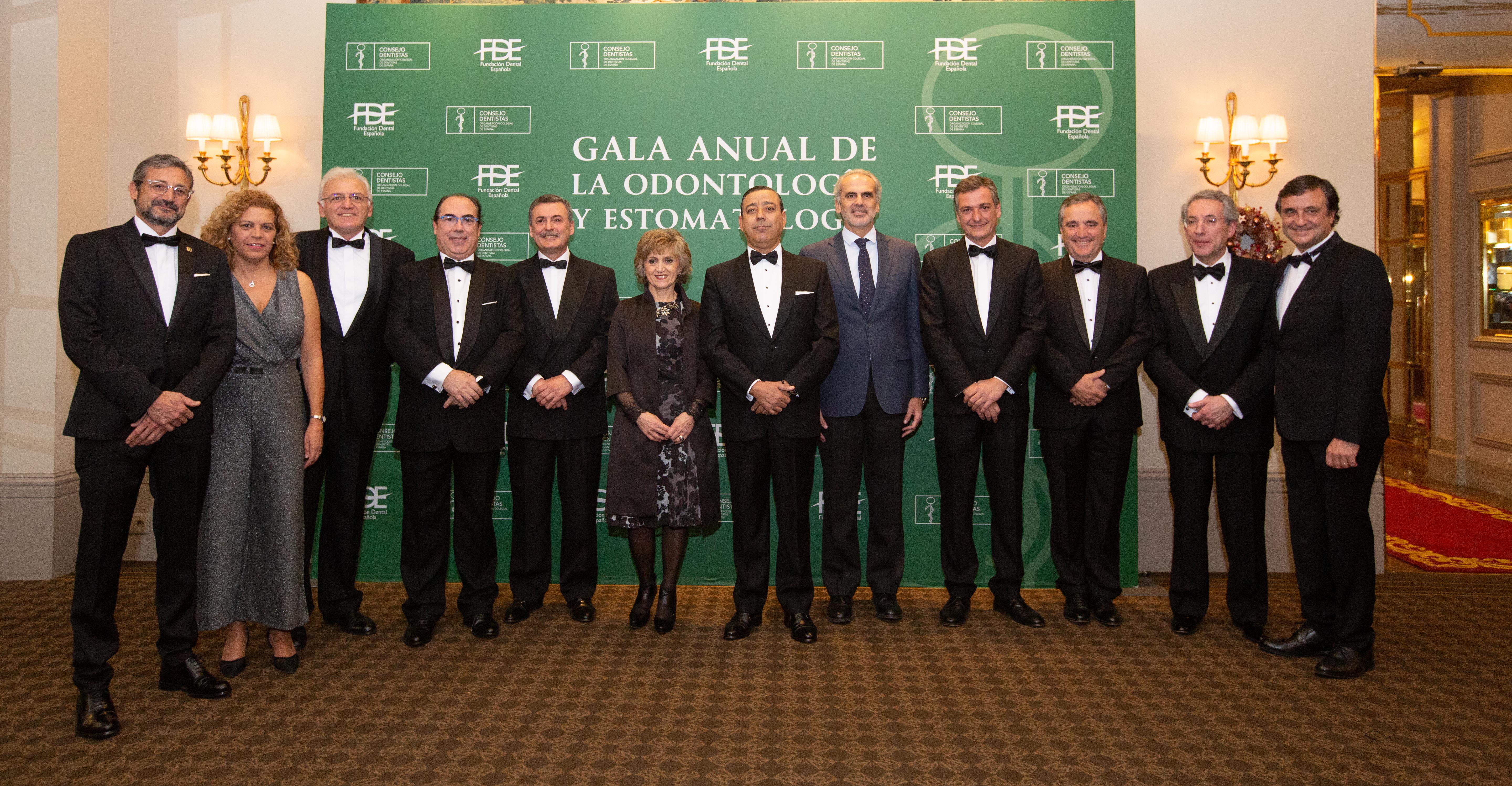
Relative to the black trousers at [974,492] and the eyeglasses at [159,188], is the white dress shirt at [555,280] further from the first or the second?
the black trousers at [974,492]

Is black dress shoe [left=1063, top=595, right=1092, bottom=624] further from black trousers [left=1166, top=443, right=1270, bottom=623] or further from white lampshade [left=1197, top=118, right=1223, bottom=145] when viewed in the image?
white lampshade [left=1197, top=118, right=1223, bottom=145]

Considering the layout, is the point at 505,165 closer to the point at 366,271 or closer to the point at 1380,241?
the point at 366,271

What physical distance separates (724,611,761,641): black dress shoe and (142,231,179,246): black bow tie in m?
2.38

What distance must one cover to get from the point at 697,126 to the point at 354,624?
277 cm

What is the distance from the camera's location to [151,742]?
2.70m

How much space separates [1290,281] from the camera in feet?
11.6

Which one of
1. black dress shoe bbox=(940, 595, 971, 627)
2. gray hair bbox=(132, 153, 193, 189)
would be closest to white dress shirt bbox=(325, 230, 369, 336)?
gray hair bbox=(132, 153, 193, 189)

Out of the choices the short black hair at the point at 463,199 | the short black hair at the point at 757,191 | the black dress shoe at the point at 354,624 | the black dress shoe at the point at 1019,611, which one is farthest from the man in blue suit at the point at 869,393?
the black dress shoe at the point at 354,624

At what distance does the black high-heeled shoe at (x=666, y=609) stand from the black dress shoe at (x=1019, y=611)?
55.1 inches

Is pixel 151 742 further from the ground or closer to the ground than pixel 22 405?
closer to the ground

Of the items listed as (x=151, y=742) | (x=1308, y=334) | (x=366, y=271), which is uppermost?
(x=366, y=271)

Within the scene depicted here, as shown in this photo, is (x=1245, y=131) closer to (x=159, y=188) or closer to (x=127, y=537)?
(x=159, y=188)

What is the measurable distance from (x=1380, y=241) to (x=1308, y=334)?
22.0ft

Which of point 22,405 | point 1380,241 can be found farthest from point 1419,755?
point 1380,241
